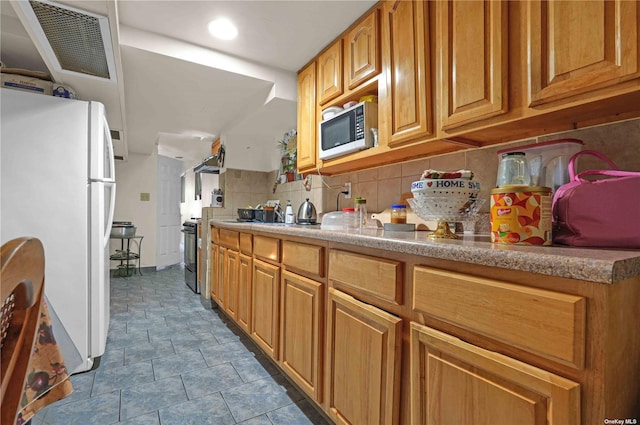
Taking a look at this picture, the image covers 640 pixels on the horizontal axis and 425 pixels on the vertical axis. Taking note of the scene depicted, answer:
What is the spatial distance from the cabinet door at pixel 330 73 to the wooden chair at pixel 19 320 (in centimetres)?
182

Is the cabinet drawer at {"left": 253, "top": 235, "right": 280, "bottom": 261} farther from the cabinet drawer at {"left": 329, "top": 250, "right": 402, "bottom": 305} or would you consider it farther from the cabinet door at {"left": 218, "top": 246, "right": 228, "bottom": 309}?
the cabinet door at {"left": 218, "top": 246, "right": 228, "bottom": 309}

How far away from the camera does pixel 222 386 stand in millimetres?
1707

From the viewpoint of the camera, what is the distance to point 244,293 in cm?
223

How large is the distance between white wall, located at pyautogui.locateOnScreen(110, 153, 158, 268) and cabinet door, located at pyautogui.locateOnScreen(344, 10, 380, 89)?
4495mm

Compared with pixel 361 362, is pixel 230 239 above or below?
above

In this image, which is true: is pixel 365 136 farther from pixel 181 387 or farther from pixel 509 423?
pixel 181 387

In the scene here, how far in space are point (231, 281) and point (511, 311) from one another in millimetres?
2204

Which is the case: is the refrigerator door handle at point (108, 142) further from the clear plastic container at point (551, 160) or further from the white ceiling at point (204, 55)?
the clear plastic container at point (551, 160)

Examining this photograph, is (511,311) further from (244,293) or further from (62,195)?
(62,195)

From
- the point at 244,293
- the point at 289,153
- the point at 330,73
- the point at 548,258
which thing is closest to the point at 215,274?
the point at 244,293

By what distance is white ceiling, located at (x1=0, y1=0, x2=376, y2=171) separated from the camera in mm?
1730

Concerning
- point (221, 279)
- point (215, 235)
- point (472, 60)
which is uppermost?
point (472, 60)

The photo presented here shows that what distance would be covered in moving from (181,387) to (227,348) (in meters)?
0.52

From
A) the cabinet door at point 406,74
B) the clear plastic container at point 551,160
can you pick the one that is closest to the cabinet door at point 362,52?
the cabinet door at point 406,74
